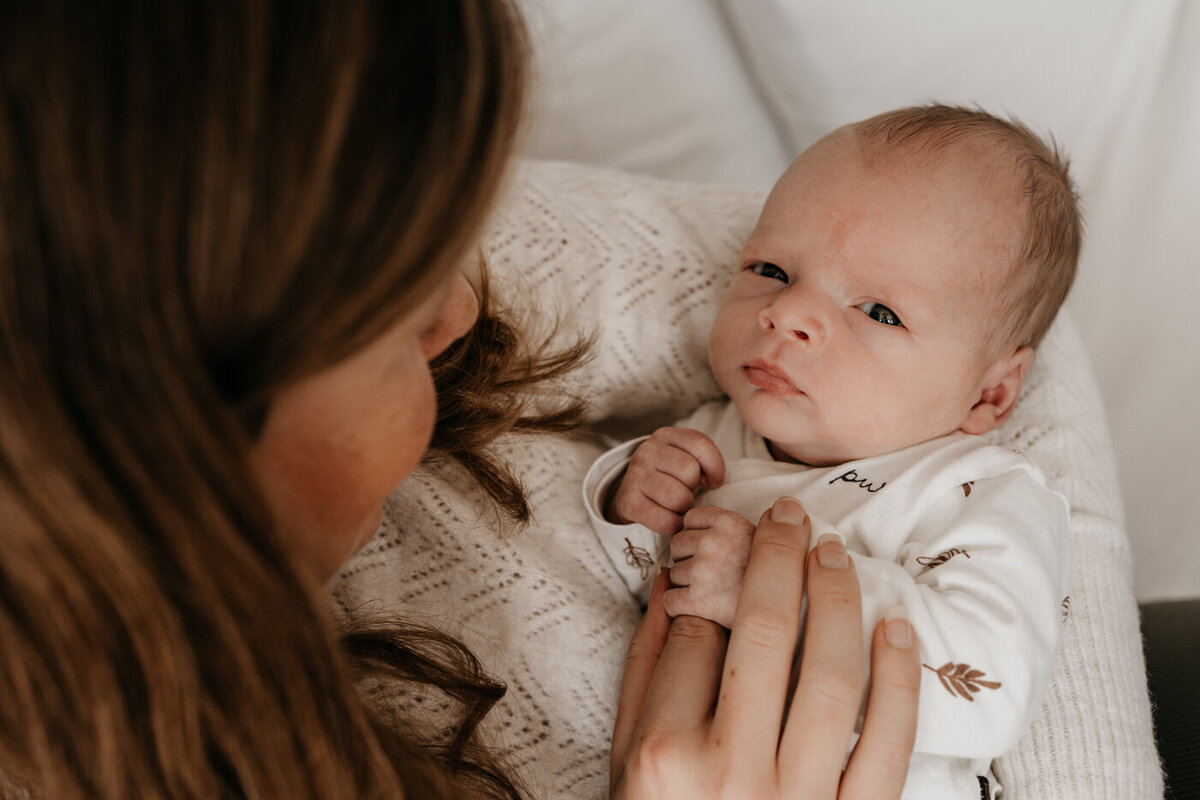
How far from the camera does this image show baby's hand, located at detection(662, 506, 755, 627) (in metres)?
0.86

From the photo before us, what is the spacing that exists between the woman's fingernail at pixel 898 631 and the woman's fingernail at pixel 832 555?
59mm

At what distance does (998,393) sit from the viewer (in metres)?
1.08

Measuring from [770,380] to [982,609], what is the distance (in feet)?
1.00

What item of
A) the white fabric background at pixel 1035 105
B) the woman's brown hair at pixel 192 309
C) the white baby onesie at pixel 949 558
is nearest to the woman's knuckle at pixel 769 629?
the white baby onesie at pixel 949 558

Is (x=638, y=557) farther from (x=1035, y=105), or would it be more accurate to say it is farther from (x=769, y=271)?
(x=1035, y=105)

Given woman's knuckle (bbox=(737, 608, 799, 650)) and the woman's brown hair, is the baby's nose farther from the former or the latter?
the woman's brown hair

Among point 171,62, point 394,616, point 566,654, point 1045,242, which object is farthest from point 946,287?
point 171,62

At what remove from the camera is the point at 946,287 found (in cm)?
95

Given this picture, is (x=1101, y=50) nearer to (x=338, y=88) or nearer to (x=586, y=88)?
(x=586, y=88)

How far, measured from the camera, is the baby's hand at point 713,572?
0.86 m

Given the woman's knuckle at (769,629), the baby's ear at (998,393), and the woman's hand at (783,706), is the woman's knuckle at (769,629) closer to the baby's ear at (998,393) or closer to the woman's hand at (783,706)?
the woman's hand at (783,706)

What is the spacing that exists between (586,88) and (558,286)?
708mm

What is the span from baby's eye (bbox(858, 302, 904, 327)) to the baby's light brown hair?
121 mm

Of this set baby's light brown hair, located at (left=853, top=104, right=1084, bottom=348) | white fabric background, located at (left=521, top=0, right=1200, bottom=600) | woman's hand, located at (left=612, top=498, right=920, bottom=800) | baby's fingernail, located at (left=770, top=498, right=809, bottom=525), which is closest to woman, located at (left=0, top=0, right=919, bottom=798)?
woman's hand, located at (left=612, top=498, right=920, bottom=800)
